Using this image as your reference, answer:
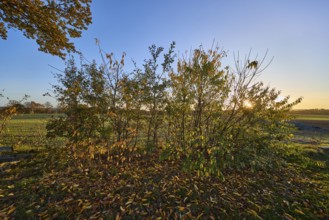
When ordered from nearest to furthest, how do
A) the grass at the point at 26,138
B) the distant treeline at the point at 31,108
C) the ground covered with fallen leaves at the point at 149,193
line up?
the ground covered with fallen leaves at the point at 149,193 → the distant treeline at the point at 31,108 → the grass at the point at 26,138

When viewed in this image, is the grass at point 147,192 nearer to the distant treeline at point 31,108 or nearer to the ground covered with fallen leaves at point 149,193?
the ground covered with fallen leaves at point 149,193

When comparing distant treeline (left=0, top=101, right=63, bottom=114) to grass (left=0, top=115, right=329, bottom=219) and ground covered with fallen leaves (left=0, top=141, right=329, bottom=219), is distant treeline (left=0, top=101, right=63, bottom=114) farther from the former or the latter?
ground covered with fallen leaves (left=0, top=141, right=329, bottom=219)

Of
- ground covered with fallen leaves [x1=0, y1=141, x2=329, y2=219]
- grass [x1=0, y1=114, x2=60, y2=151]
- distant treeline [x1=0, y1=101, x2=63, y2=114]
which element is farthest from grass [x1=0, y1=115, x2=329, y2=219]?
grass [x1=0, y1=114, x2=60, y2=151]

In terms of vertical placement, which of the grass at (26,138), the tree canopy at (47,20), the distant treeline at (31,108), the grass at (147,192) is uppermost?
the tree canopy at (47,20)

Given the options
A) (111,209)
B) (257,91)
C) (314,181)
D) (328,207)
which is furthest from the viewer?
(257,91)

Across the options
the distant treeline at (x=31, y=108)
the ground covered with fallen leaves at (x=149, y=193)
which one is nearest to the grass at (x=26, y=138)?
the distant treeline at (x=31, y=108)

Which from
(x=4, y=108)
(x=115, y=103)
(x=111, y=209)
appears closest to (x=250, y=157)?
(x=111, y=209)

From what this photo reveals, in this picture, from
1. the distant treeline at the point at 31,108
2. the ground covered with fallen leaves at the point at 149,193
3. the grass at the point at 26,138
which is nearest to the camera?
the ground covered with fallen leaves at the point at 149,193

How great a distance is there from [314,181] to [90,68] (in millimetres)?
5320

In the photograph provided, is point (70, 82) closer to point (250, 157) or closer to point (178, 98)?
point (178, 98)

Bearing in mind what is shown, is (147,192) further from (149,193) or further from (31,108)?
(31,108)

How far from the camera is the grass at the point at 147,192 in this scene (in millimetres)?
2467

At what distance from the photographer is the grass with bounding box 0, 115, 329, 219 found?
2.47 m

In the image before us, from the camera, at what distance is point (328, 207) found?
2.81 m
